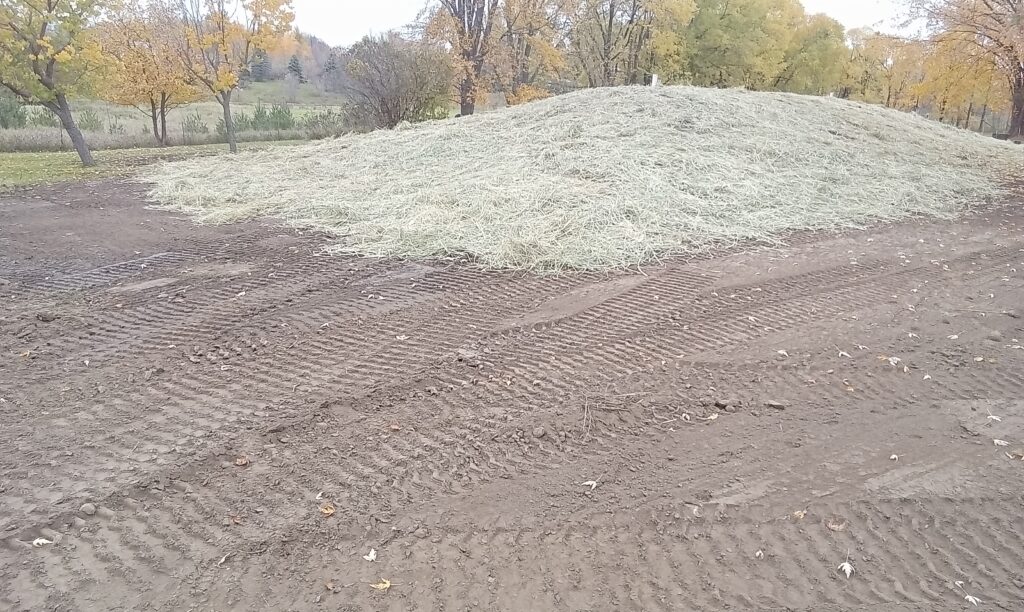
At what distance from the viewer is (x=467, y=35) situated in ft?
77.3

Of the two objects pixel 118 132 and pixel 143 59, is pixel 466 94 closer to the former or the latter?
pixel 143 59

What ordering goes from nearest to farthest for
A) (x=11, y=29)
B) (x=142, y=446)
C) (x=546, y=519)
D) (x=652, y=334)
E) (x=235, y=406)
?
(x=546, y=519)
(x=142, y=446)
(x=235, y=406)
(x=652, y=334)
(x=11, y=29)

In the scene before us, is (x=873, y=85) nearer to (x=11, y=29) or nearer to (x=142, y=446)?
(x=11, y=29)

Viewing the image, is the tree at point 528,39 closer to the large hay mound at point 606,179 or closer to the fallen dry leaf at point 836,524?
the large hay mound at point 606,179

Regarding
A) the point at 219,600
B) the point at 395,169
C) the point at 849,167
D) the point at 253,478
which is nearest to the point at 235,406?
the point at 253,478

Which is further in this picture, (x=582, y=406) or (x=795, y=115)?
(x=795, y=115)

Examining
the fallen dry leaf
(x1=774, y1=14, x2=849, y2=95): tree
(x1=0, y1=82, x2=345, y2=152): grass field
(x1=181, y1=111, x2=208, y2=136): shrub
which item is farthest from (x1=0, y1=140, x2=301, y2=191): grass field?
(x1=774, y1=14, x2=849, y2=95): tree

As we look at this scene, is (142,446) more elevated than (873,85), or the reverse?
(873,85)

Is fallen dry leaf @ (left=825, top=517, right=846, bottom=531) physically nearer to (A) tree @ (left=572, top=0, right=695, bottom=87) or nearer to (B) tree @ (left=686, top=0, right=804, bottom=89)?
(A) tree @ (left=572, top=0, right=695, bottom=87)

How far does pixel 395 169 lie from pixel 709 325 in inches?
301

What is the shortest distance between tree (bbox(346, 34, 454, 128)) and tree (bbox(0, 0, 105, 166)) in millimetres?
8930

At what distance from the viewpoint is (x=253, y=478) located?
2926 mm

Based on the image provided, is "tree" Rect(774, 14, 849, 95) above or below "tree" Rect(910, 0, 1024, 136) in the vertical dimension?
above

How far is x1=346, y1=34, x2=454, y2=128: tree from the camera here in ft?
67.6
